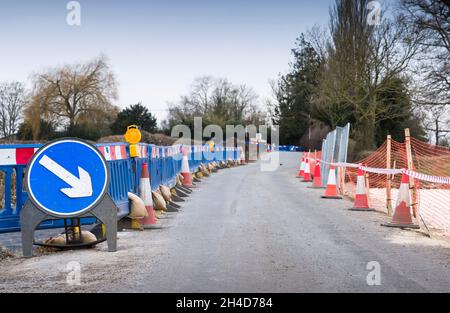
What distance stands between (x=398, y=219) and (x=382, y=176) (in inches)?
496

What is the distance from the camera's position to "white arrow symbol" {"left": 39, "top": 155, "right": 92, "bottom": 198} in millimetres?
7008

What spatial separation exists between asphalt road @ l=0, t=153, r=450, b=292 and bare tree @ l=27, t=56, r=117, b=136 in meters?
45.2

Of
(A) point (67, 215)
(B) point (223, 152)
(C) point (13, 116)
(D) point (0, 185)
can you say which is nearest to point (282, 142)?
(C) point (13, 116)

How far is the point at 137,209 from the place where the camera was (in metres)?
9.41

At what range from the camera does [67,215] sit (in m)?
6.99

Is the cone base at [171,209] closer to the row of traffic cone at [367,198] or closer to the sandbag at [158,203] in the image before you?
the sandbag at [158,203]

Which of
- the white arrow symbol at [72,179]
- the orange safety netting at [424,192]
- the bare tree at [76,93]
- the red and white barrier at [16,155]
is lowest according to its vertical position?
the orange safety netting at [424,192]

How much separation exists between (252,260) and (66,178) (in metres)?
2.48

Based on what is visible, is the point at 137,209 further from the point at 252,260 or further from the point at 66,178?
the point at 252,260

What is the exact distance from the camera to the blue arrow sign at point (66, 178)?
6930mm

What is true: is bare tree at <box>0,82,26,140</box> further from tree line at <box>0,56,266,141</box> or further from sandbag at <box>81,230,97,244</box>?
sandbag at <box>81,230,97,244</box>

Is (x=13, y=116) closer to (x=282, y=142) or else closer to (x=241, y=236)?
(x=282, y=142)

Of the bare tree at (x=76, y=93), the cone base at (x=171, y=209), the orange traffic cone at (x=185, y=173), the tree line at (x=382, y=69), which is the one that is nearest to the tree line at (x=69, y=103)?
the bare tree at (x=76, y=93)

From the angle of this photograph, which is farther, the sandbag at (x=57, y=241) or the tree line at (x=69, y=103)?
the tree line at (x=69, y=103)
